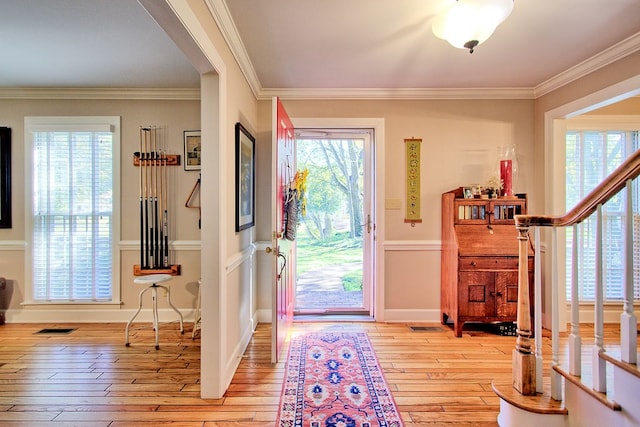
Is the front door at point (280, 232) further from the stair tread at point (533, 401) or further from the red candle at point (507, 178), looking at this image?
the red candle at point (507, 178)

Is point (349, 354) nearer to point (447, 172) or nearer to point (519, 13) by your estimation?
point (447, 172)

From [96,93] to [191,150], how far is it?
115 cm

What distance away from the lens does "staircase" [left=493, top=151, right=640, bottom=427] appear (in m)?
1.32

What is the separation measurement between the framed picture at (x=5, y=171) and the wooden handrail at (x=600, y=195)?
4738 mm

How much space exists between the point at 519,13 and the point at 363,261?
8.55ft

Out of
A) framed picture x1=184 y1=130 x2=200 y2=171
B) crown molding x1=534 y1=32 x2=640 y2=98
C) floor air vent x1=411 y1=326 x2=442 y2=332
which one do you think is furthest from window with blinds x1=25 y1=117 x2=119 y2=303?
crown molding x1=534 y1=32 x2=640 y2=98

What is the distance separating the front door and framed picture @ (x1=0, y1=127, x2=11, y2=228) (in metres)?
3.01

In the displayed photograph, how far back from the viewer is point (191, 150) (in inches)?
134

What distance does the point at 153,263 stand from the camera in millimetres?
3412

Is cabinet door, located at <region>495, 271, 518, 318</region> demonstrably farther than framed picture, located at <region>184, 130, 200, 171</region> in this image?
No

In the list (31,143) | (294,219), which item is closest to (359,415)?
(294,219)

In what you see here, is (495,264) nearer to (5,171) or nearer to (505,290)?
(505,290)

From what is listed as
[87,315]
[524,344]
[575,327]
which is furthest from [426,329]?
[87,315]

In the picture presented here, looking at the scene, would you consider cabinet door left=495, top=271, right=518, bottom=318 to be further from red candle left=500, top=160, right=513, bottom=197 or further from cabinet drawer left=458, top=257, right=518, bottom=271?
red candle left=500, top=160, right=513, bottom=197
